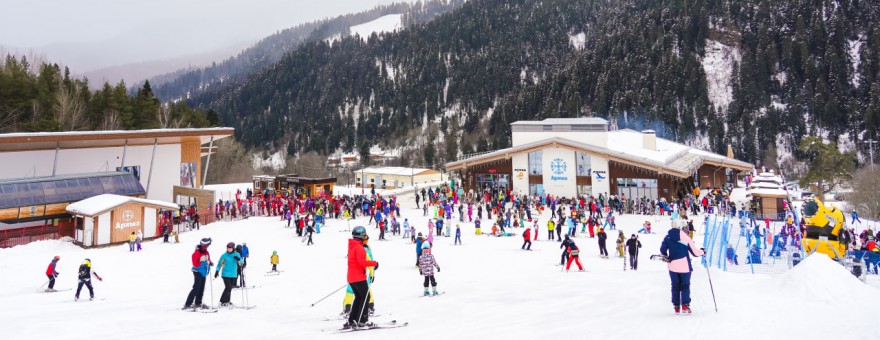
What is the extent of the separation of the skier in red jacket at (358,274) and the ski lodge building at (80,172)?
1853cm

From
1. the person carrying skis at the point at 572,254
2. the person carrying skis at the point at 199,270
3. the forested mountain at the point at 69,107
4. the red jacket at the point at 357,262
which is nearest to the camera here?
the red jacket at the point at 357,262

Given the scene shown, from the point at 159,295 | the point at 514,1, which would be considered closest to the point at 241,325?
the point at 159,295

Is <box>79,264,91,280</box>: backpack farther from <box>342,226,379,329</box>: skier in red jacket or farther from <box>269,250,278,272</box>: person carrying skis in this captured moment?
<box>342,226,379,329</box>: skier in red jacket

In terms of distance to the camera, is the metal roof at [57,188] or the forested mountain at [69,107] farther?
the forested mountain at [69,107]

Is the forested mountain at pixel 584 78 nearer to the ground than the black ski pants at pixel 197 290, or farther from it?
farther from it

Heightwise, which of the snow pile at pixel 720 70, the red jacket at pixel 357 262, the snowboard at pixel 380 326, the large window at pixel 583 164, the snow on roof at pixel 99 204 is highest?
the snow pile at pixel 720 70

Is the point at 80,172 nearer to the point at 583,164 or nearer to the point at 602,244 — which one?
the point at 602,244

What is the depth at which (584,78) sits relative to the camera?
103062 millimetres

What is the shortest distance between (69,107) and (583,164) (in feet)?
139

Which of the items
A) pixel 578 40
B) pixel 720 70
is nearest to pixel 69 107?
pixel 720 70

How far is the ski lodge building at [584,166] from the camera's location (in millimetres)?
35156

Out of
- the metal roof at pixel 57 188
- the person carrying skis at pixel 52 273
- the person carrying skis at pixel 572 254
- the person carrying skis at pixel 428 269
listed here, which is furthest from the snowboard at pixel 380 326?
the metal roof at pixel 57 188

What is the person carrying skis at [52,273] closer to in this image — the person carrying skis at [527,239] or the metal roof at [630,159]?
the person carrying skis at [527,239]

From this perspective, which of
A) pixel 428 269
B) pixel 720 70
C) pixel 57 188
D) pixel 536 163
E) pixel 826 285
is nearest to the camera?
pixel 826 285
